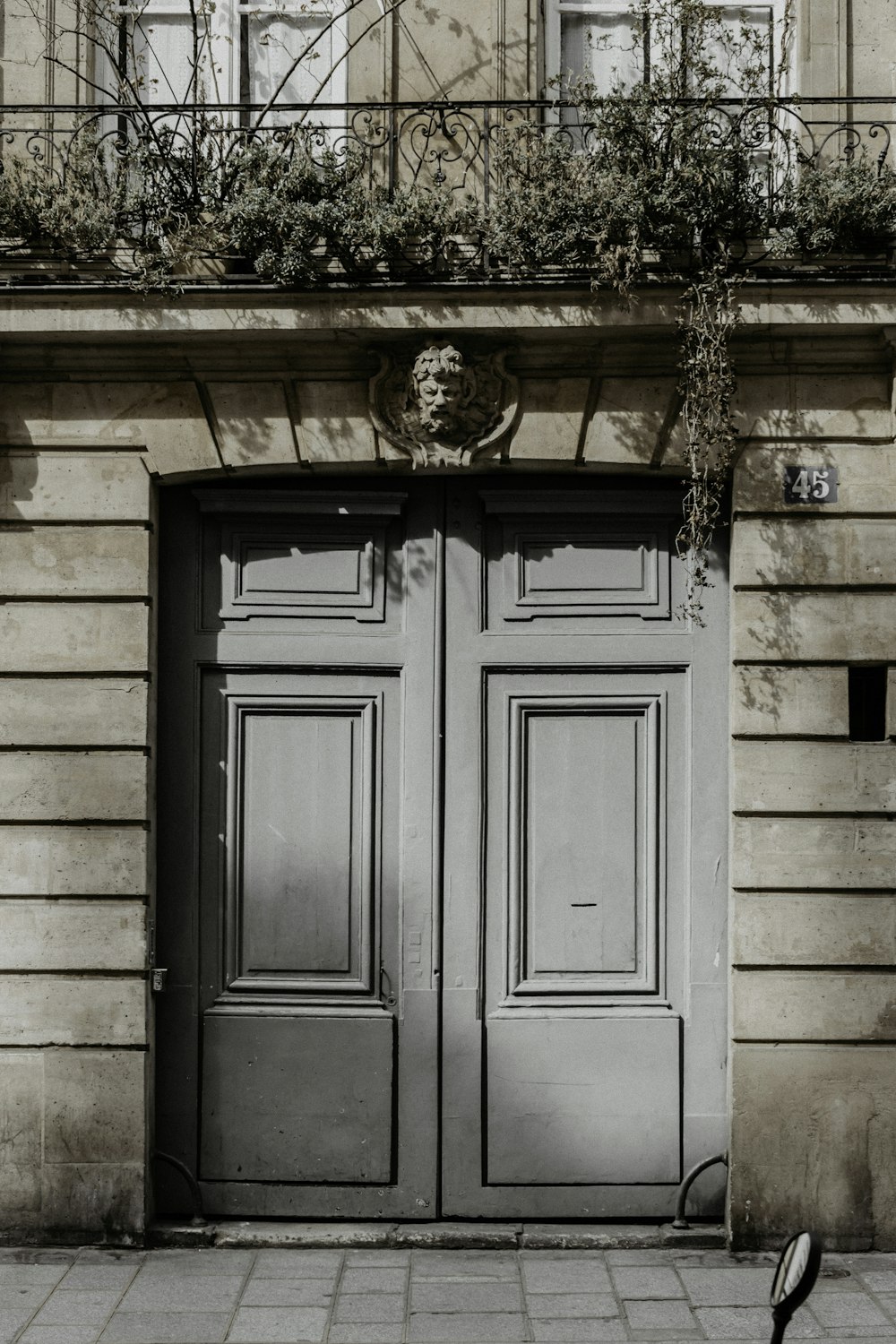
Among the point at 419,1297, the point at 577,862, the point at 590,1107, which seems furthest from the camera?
the point at 577,862

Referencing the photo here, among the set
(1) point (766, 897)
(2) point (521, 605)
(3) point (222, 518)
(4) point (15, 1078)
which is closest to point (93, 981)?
(4) point (15, 1078)

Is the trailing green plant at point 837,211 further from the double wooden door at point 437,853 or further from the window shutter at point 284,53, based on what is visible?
the window shutter at point 284,53

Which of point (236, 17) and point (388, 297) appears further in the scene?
point (236, 17)

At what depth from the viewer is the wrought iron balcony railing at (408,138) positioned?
231 inches

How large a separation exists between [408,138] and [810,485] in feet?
8.42

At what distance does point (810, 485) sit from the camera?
6.04 meters

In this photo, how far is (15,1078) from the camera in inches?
237

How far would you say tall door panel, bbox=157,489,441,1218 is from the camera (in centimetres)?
614

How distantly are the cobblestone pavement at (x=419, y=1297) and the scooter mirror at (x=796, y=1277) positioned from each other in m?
2.54

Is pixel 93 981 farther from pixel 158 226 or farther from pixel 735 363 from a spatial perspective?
pixel 735 363

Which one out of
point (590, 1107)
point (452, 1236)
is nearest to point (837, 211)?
point (590, 1107)

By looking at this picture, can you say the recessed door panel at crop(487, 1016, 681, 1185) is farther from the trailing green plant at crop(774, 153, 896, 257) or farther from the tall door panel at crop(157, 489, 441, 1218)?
the trailing green plant at crop(774, 153, 896, 257)

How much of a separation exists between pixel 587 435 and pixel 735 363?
0.77 m

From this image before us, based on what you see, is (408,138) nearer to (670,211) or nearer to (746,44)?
(670,211)
